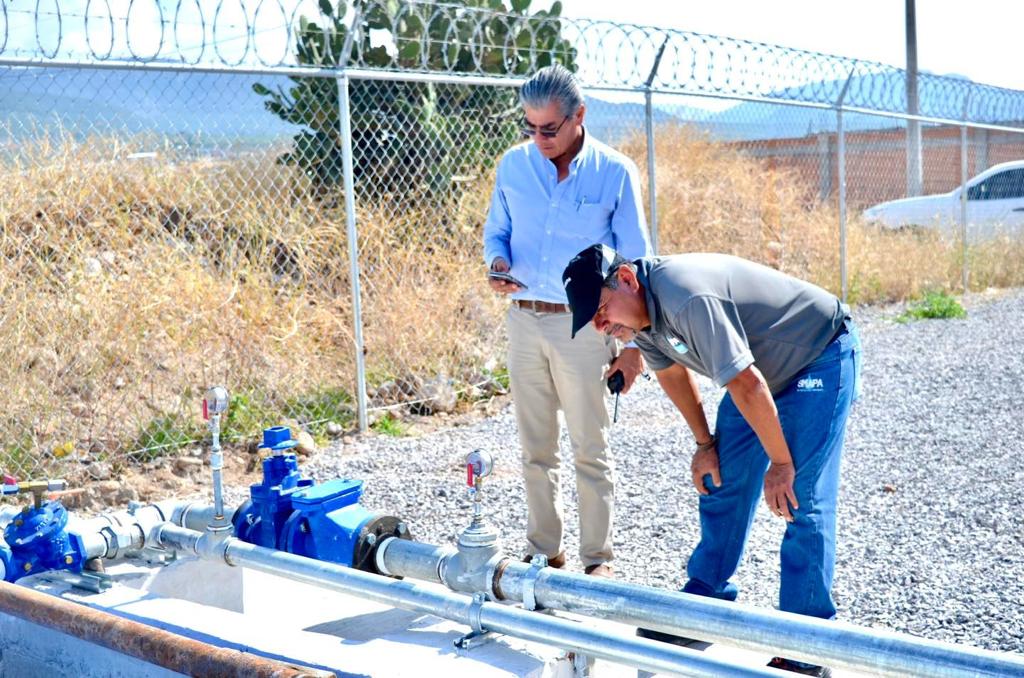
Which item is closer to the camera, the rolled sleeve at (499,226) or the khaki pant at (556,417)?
the khaki pant at (556,417)

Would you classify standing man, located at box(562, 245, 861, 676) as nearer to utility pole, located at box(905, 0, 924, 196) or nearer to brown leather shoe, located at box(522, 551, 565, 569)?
brown leather shoe, located at box(522, 551, 565, 569)

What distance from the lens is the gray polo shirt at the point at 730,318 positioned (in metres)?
2.92

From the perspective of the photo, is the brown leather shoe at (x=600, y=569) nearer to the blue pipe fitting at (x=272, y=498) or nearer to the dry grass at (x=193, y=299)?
the blue pipe fitting at (x=272, y=498)

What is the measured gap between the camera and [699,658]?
2.47 m

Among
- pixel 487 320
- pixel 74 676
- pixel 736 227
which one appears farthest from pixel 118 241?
pixel 736 227

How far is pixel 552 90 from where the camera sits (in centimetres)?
391

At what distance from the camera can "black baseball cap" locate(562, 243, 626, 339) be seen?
3.02 metres

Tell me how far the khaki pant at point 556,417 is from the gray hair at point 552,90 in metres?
0.79

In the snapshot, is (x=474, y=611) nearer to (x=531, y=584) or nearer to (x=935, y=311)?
(x=531, y=584)

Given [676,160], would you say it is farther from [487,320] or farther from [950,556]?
[950,556]

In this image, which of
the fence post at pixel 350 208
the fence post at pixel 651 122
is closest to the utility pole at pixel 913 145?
the fence post at pixel 651 122

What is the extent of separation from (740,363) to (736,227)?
9.82 metres

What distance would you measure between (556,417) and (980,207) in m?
14.3

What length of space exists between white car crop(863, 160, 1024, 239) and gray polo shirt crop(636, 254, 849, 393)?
12.7 m
